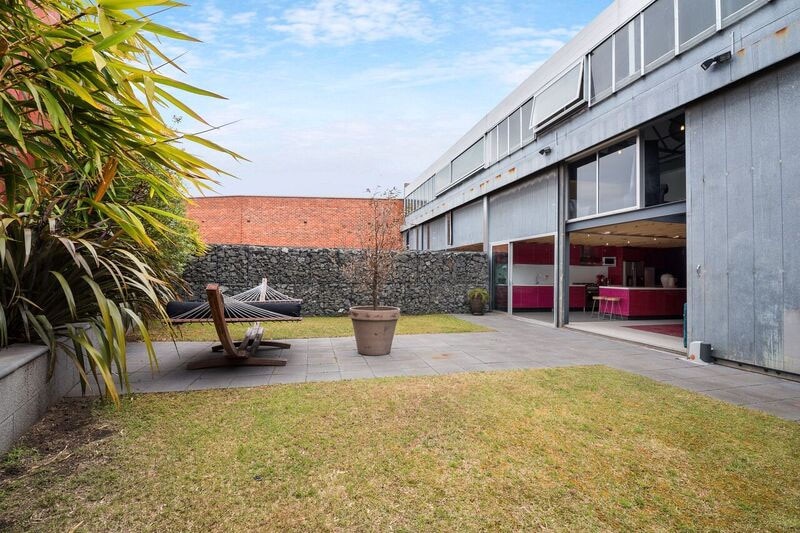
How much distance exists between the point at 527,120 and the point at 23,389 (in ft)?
34.1

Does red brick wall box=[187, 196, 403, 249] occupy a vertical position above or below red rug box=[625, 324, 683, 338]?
above

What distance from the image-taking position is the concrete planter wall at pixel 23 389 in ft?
7.54

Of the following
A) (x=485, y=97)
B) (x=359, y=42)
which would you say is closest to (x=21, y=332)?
(x=359, y=42)

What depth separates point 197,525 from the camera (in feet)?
5.58

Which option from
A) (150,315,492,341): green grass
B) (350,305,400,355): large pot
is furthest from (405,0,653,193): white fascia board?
(350,305,400,355): large pot

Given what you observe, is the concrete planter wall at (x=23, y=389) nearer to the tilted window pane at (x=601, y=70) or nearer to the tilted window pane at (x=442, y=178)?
the tilted window pane at (x=601, y=70)

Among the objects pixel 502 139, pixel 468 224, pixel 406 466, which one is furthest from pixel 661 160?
pixel 468 224

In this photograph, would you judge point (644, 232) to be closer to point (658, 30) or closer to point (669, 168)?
point (669, 168)

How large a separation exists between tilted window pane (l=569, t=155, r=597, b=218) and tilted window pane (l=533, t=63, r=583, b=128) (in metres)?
1.27

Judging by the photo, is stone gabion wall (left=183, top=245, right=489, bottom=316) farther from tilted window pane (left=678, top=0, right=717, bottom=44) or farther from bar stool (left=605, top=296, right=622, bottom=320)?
tilted window pane (left=678, top=0, right=717, bottom=44)

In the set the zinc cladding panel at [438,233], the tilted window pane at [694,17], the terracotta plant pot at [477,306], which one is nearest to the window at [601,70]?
the tilted window pane at [694,17]

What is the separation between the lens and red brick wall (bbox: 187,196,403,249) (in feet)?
75.8

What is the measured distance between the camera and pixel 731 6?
15.7ft

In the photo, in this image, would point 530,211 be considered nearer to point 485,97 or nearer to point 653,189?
point 653,189
